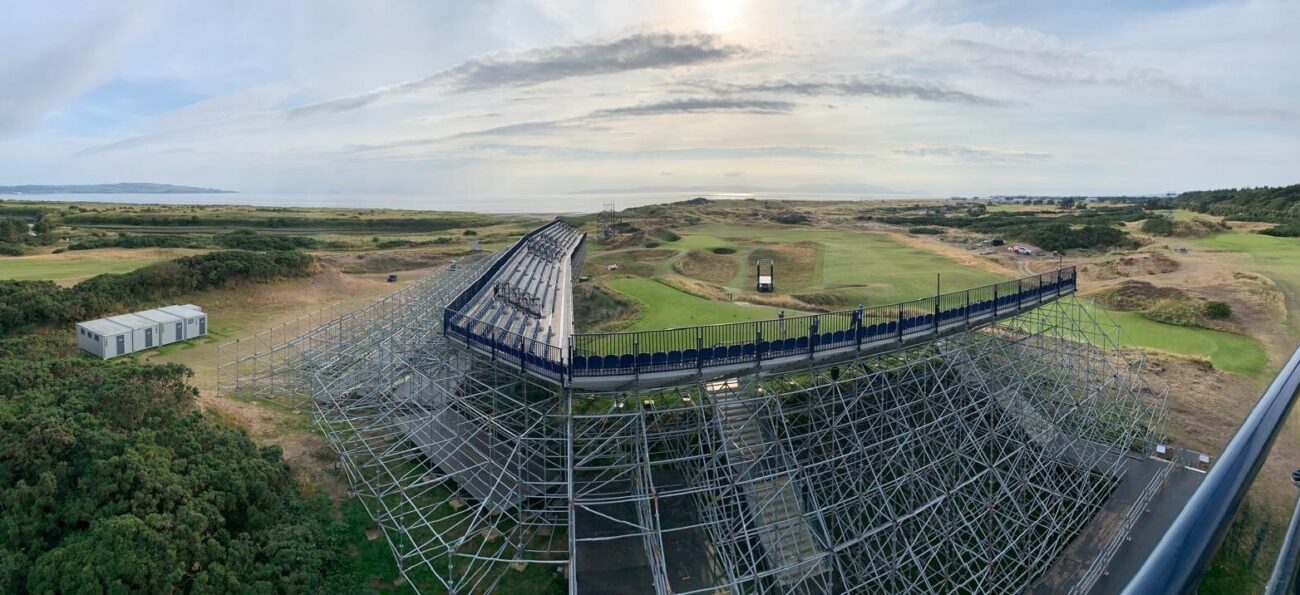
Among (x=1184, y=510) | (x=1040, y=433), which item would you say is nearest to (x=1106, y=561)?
(x=1040, y=433)

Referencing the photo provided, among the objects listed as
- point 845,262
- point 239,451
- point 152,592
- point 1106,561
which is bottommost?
point 1106,561

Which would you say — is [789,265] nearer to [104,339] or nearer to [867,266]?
[867,266]

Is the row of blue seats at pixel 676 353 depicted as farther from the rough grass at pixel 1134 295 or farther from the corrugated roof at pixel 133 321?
the rough grass at pixel 1134 295

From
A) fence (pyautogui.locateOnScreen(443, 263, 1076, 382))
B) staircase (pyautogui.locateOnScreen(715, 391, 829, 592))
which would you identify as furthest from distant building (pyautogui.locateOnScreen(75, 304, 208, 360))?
staircase (pyautogui.locateOnScreen(715, 391, 829, 592))

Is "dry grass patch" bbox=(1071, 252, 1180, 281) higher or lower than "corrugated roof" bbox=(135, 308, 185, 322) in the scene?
higher

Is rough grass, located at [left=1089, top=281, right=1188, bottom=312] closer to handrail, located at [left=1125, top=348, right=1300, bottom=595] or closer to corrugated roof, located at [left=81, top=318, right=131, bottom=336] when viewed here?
handrail, located at [left=1125, top=348, right=1300, bottom=595]

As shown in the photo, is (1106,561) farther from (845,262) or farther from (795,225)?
(795,225)
